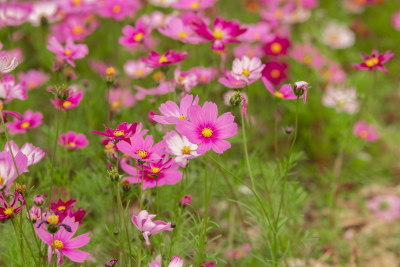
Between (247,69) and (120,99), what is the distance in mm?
1083

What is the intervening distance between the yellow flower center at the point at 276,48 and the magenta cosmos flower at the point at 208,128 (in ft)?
3.43

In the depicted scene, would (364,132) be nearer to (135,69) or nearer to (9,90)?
(135,69)

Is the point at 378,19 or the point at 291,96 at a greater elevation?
the point at 291,96

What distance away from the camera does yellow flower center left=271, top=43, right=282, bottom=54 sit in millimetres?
2082

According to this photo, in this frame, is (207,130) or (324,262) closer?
(207,130)

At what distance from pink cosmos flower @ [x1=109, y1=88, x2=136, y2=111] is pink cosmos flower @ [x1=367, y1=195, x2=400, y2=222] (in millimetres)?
1341

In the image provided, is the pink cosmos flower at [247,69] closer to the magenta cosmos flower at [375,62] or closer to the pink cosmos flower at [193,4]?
the magenta cosmos flower at [375,62]

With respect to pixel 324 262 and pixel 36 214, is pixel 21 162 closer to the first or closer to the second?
pixel 36 214

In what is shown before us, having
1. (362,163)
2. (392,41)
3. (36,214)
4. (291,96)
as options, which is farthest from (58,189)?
(392,41)

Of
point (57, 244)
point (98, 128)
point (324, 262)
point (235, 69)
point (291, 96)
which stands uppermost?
point (235, 69)

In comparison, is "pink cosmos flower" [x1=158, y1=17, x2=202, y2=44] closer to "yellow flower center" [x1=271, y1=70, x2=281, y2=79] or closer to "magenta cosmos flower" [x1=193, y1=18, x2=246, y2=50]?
"magenta cosmos flower" [x1=193, y1=18, x2=246, y2=50]

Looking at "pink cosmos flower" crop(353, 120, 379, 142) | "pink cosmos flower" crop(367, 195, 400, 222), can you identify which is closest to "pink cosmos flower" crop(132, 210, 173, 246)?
"pink cosmos flower" crop(367, 195, 400, 222)

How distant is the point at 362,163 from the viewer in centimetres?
247

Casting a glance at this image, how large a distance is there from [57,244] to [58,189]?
59 cm
